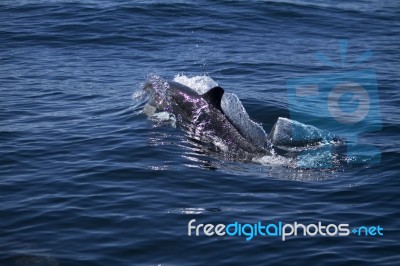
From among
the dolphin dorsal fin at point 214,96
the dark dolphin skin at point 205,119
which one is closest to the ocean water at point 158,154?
the dark dolphin skin at point 205,119

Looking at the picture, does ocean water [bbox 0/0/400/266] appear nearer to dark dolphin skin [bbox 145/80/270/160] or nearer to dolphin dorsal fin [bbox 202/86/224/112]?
dark dolphin skin [bbox 145/80/270/160]

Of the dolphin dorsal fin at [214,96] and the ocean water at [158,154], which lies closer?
the ocean water at [158,154]

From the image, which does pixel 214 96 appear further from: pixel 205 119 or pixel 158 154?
pixel 158 154

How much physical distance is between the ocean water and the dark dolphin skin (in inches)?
16.5

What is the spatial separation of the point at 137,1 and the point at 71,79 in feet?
34.7

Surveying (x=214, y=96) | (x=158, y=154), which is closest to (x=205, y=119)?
(x=214, y=96)

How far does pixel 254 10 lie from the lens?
2788 cm

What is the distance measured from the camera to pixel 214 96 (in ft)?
46.8

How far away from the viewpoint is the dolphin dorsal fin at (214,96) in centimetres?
1406

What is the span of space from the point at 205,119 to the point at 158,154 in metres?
1.75

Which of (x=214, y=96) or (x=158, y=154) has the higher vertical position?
(x=214, y=96)

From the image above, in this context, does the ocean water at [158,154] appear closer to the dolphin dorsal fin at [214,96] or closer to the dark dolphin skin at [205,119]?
the dark dolphin skin at [205,119]

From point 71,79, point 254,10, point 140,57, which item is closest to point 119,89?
point 71,79

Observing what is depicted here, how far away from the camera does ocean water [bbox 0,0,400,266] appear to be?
370 inches
